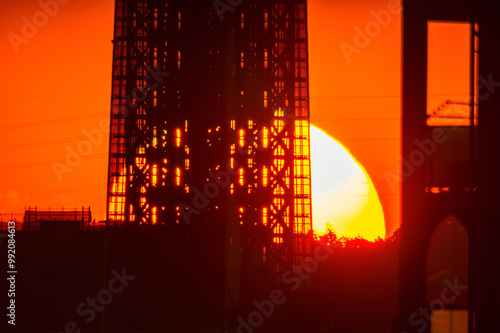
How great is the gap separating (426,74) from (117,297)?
57.5 feet

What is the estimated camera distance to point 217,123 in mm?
24391

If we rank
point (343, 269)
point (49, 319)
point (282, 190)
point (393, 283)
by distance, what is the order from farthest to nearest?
1. point (343, 269)
2. point (393, 283)
3. point (282, 190)
4. point (49, 319)

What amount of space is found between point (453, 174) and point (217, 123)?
16566 millimetres

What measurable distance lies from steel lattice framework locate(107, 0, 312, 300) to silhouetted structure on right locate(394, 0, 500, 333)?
1554cm

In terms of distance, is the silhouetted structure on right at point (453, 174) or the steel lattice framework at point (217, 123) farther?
the steel lattice framework at point (217, 123)

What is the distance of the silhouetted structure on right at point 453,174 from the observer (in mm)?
7836

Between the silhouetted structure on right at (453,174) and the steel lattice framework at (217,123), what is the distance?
51.0ft

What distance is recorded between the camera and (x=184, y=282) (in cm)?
2402

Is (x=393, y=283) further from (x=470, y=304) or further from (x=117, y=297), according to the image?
(x=470, y=304)

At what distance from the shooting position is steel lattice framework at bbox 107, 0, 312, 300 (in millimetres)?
24234

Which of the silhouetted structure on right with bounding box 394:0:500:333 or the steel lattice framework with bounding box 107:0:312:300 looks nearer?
the silhouetted structure on right with bounding box 394:0:500:333

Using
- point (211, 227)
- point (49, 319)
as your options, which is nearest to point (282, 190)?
point (211, 227)

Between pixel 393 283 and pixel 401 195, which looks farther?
pixel 393 283

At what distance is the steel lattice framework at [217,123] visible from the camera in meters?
24.2
